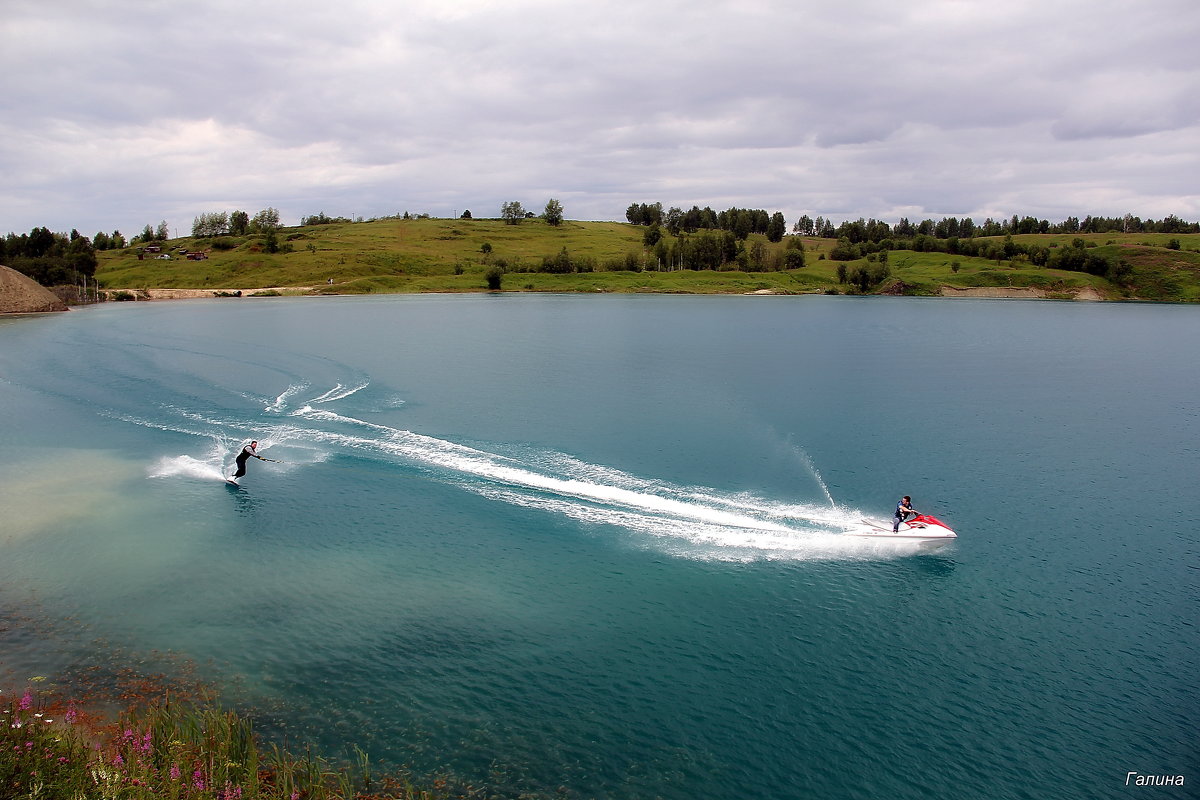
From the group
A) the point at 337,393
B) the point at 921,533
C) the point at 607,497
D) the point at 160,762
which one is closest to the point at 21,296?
the point at 337,393

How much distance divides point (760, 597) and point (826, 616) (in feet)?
8.40

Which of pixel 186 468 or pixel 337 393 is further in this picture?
pixel 337 393

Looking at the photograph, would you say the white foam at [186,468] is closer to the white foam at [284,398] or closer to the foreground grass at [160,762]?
the white foam at [284,398]

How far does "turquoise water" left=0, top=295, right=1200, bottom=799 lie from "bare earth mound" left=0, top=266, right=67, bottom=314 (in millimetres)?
97961

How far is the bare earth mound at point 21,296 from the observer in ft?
475

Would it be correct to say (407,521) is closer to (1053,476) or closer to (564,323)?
(1053,476)

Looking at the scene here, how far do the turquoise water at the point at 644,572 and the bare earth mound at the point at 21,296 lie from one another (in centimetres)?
9796

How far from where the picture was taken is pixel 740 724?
21562 mm

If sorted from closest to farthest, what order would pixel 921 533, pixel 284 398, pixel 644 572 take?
pixel 644 572 → pixel 921 533 → pixel 284 398

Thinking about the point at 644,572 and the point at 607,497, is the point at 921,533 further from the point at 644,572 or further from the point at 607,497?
the point at 607,497

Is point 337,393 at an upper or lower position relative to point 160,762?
upper

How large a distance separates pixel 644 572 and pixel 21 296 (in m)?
167

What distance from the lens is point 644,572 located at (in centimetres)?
3103

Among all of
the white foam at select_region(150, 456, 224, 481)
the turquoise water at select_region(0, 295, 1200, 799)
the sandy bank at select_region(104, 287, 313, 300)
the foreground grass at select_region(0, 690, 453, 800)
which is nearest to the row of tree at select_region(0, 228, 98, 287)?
the sandy bank at select_region(104, 287, 313, 300)
